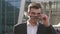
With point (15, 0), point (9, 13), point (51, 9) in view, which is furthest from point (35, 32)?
point (9, 13)

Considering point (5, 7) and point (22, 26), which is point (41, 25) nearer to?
point (22, 26)

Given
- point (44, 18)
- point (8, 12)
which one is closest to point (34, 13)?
point (44, 18)

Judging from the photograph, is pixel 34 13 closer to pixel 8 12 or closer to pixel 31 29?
pixel 31 29

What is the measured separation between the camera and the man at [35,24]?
0.69m

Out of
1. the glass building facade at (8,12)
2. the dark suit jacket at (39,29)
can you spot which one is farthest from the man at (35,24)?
the glass building facade at (8,12)

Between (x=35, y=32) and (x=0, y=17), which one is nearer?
(x=35, y=32)

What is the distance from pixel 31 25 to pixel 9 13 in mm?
2325

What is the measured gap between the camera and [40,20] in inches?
28.8

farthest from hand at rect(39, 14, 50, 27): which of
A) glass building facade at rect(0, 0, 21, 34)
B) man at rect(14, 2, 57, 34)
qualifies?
glass building facade at rect(0, 0, 21, 34)

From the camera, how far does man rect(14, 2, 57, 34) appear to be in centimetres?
69

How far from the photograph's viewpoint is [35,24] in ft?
2.34

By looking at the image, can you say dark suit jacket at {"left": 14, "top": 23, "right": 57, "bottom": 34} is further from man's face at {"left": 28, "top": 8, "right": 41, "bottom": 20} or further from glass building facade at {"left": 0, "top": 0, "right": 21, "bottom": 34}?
glass building facade at {"left": 0, "top": 0, "right": 21, "bottom": 34}

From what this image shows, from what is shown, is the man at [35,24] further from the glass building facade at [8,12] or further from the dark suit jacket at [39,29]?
the glass building facade at [8,12]

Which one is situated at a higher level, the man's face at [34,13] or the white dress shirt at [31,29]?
the man's face at [34,13]
